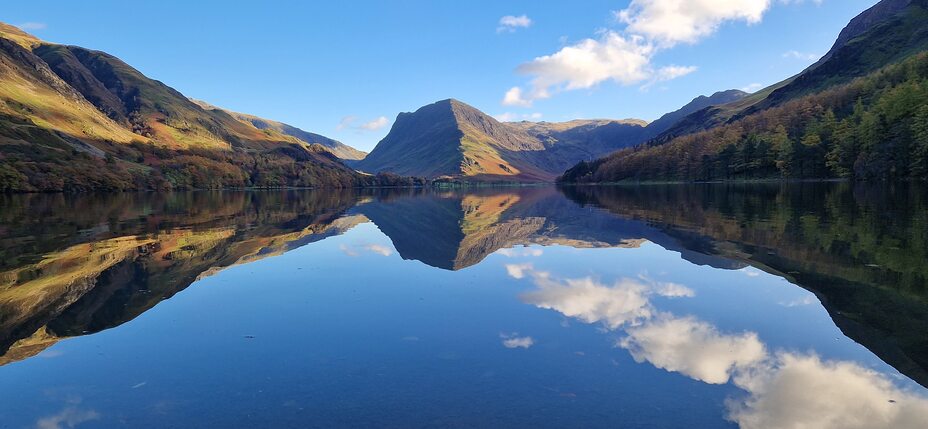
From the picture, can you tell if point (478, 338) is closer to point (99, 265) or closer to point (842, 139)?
point (99, 265)

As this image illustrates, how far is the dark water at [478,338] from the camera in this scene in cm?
815

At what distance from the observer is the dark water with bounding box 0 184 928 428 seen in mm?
8148

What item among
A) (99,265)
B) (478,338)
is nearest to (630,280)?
(478,338)

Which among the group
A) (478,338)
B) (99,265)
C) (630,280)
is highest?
(99,265)

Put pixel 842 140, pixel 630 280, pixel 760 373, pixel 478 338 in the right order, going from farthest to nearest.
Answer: pixel 842 140 < pixel 630 280 < pixel 478 338 < pixel 760 373

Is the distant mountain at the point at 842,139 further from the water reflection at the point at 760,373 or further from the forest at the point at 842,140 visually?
the water reflection at the point at 760,373

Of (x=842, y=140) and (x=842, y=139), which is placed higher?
(x=842, y=139)

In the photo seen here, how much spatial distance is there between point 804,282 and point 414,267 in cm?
1704

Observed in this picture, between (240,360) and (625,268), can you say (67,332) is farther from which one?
(625,268)

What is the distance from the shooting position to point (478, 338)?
1205 centimetres

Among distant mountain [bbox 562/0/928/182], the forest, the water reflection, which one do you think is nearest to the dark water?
the water reflection

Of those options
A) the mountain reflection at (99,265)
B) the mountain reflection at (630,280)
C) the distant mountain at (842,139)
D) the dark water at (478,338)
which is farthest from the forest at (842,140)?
the mountain reflection at (99,265)

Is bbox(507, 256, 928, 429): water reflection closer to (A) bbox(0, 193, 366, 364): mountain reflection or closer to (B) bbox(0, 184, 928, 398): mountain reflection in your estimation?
(B) bbox(0, 184, 928, 398): mountain reflection

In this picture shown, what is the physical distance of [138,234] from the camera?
112 ft
